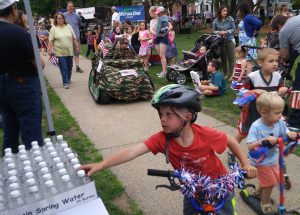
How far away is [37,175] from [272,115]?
200 cm

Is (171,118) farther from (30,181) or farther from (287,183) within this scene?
(287,183)

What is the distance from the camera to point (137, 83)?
7684 mm

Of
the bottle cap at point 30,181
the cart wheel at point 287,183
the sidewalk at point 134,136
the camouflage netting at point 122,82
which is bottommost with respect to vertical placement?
the sidewalk at point 134,136

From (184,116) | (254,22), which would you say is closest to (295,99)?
(184,116)

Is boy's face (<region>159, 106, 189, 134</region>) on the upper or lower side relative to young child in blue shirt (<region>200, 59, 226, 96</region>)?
upper

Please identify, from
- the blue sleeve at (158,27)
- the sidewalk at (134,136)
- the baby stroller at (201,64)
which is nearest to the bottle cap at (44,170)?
the sidewalk at (134,136)

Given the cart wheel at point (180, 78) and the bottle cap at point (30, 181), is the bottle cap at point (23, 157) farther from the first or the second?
the cart wheel at point (180, 78)

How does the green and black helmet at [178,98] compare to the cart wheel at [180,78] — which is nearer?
the green and black helmet at [178,98]

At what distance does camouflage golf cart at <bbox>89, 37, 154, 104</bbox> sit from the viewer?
7547 millimetres

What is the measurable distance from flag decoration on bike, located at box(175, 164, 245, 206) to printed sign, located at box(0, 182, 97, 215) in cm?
60

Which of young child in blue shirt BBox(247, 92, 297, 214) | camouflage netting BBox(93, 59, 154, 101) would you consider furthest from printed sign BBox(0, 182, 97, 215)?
camouflage netting BBox(93, 59, 154, 101)

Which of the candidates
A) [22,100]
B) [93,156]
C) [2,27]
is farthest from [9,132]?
[93,156]

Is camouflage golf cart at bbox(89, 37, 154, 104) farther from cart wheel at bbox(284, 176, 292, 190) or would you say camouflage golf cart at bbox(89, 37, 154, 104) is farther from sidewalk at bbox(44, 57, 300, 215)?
cart wheel at bbox(284, 176, 292, 190)

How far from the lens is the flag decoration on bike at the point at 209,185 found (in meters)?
2.34
